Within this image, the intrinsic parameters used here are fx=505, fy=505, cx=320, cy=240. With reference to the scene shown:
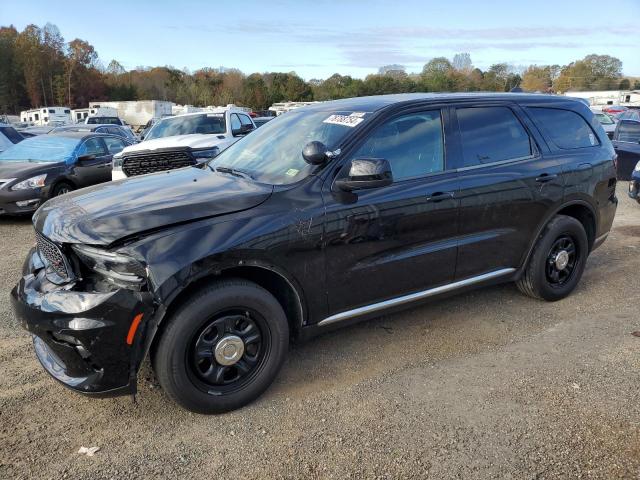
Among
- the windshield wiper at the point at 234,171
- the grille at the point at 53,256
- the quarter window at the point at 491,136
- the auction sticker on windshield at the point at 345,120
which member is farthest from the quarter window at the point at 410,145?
the grille at the point at 53,256

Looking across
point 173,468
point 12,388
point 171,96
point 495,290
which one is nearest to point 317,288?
point 173,468

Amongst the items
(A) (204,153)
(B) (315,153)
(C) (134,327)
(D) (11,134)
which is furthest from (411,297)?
(D) (11,134)

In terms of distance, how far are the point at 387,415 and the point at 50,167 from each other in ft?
25.1

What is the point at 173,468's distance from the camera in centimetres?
255

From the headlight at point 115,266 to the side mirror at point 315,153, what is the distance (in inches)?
47.4

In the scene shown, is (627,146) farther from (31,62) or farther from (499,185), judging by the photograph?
(31,62)

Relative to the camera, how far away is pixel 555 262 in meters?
4.47

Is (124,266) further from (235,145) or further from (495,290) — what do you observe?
(495,290)

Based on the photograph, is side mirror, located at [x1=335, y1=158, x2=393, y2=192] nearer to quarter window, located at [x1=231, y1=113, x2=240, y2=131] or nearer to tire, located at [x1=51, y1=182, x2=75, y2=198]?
tire, located at [x1=51, y1=182, x2=75, y2=198]

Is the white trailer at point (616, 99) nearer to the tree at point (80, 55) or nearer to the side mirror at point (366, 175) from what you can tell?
the side mirror at point (366, 175)

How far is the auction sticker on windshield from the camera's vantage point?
3424 millimetres

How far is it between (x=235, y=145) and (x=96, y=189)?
125 centimetres

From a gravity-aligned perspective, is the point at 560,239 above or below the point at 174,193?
below

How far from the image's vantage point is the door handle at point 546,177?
411 cm
